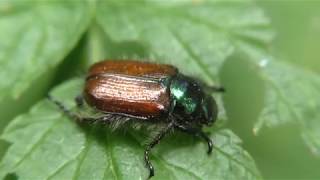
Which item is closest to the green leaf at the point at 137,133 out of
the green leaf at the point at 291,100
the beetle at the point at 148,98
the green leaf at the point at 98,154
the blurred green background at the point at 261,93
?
the green leaf at the point at 98,154

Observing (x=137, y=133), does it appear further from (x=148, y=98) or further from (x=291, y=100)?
(x=291, y=100)

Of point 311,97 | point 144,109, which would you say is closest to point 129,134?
point 144,109

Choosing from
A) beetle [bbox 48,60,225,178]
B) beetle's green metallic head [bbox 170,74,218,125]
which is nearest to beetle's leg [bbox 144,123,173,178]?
beetle [bbox 48,60,225,178]

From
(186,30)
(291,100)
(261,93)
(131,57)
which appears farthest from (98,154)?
(261,93)

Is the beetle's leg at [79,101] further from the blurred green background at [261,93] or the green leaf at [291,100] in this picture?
the blurred green background at [261,93]

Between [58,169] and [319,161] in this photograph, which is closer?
[58,169]

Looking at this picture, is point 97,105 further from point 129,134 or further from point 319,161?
point 319,161

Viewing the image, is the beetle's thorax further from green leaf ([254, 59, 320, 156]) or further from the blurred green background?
the blurred green background
